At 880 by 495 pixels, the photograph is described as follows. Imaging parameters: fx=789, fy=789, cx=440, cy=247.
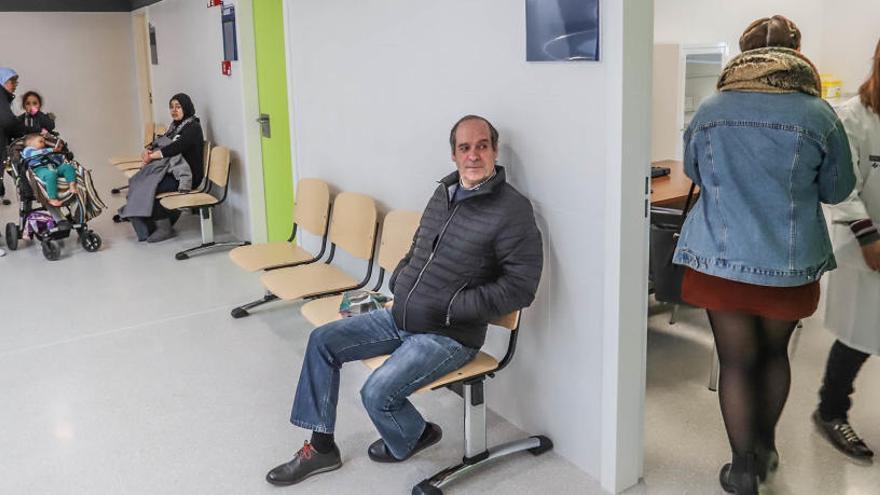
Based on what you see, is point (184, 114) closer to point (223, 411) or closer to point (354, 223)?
point (354, 223)

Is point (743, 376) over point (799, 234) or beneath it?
beneath

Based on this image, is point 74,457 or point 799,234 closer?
point 799,234

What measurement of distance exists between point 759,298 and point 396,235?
5.59 feet

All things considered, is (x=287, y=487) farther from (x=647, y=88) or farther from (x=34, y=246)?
(x=34, y=246)

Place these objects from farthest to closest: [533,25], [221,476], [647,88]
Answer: [221,476], [533,25], [647,88]

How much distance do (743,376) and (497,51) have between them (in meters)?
1.43

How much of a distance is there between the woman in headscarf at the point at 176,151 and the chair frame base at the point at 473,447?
169 inches

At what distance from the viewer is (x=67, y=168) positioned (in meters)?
6.08

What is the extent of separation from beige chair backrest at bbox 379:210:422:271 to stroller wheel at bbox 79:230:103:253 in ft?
11.5

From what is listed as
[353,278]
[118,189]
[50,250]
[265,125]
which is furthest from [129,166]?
[353,278]

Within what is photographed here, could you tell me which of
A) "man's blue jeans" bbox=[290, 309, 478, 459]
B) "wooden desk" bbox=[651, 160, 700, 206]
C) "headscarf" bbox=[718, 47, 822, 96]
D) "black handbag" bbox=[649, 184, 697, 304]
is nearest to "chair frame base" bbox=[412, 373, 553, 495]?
"man's blue jeans" bbox=[290, 309, 478, 459]

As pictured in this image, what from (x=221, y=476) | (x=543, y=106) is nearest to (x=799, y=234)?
(x=543, y=106)

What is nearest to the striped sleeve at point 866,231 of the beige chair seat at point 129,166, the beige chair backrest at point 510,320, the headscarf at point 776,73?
the headscarf at point 776,73

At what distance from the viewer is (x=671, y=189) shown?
4.12 m
